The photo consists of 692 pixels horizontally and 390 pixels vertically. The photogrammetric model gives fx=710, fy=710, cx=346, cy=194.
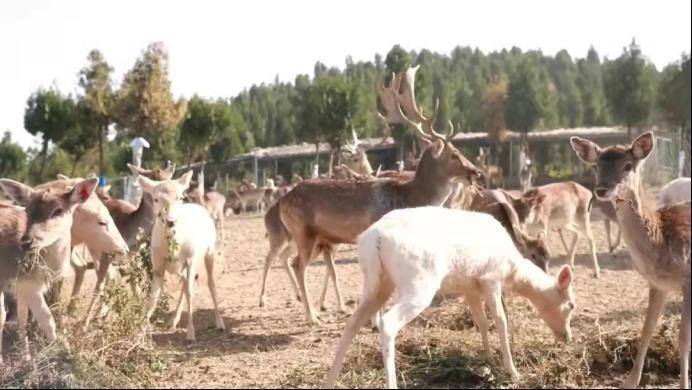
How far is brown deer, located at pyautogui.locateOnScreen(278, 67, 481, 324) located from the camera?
29.0ft

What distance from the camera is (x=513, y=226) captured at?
9742 mm

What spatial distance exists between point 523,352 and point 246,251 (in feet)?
39.0

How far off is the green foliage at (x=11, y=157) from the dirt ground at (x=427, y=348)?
42646mm

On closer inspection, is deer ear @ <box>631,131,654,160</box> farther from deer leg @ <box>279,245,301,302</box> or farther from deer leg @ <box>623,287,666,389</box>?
deer leg @ <box>279,245,301,302</box>

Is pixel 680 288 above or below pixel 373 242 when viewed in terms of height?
below

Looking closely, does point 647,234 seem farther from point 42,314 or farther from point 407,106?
point 42,314

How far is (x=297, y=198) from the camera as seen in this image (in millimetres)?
9242

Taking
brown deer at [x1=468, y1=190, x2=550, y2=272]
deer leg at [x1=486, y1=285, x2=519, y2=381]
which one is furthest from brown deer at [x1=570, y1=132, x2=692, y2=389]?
brown deer at [x1=468, y1=190, x2=550, y2=272]

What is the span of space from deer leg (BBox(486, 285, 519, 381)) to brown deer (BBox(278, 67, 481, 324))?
2787 millimetres

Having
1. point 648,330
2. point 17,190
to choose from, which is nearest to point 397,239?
point 648,330

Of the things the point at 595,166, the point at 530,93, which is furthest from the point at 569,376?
the point at 530,93

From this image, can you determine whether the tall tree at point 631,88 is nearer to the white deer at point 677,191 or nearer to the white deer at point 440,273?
the white deer at point 677,191

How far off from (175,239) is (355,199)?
2.26m

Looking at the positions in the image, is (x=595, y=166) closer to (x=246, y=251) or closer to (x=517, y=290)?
(x=517, y=290)
